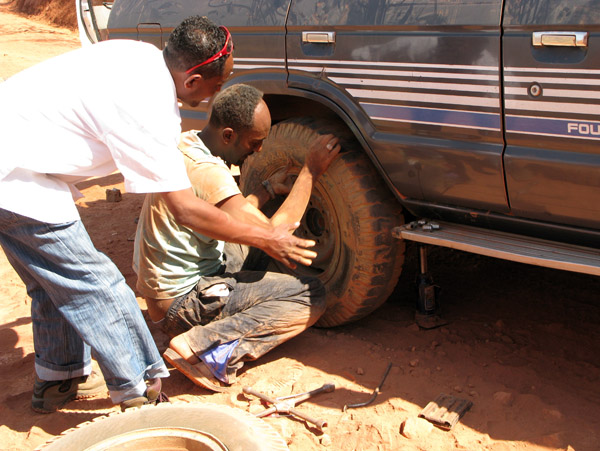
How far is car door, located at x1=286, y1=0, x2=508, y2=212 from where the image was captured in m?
2.78

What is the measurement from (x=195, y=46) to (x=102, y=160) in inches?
22.6

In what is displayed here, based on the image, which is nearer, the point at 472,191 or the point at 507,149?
the point at 507,149

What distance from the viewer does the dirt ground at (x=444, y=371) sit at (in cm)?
280

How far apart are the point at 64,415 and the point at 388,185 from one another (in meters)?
1.92

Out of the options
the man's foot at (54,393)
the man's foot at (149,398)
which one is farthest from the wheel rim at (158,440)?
the man's foot at (54,393)

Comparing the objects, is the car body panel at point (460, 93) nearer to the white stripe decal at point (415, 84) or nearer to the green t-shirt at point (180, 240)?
the white stripe decal at point (415, 84)

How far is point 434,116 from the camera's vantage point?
296 centimetres

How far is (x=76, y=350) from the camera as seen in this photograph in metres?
3.17

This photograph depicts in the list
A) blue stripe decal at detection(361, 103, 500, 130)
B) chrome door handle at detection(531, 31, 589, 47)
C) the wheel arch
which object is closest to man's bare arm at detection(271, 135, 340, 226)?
the wheel arch

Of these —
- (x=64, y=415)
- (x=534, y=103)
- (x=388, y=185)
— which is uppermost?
(x=534, y=103)

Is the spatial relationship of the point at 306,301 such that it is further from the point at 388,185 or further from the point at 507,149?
the point at 507,149

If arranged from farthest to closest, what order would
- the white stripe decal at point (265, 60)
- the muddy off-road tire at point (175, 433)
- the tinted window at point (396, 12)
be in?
the white stripe decal at point (265, 60), the tinted window at point (396, 12), the muddy off-road tire at point (175, 433)

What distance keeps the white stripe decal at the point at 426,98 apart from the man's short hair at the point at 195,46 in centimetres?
79

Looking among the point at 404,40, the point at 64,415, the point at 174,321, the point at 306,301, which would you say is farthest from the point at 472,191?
the point at 64,415
